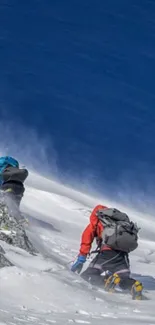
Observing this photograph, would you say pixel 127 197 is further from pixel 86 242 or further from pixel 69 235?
pixel 86 242

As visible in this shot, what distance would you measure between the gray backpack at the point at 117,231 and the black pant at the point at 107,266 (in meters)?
0.09

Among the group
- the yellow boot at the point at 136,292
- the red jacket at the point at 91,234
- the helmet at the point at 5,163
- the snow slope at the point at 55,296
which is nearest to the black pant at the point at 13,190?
the helmet at the point at 5,163

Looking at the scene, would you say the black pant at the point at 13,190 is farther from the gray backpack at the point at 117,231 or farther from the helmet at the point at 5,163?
the gray backpack at the point at 117,231

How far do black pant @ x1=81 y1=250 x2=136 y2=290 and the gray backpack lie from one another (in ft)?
0.29

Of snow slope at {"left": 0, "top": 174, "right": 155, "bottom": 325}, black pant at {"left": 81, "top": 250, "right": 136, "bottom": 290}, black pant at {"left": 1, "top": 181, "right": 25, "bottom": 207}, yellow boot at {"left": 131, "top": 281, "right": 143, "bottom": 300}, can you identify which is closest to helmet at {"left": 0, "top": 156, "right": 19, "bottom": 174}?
black pant at {"left": 1, "top": 181, "right": 25, "bottom": 207}

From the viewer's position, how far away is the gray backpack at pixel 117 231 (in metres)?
8.41

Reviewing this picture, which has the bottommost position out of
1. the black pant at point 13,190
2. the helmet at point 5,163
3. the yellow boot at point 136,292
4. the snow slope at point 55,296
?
the yellow boot at point 136,292

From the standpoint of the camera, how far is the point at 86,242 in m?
8.50

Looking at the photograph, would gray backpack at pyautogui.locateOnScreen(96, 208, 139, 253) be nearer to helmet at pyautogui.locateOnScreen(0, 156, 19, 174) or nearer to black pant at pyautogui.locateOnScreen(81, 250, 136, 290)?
black pant at pyautogui.locateOnScreen(81, 250, 136, 290)

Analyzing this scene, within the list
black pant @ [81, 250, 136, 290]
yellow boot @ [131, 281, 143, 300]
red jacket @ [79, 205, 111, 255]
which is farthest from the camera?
red jacket @ [79, 205, 111, 255]

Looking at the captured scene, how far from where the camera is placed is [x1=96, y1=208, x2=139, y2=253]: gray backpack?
8.41 metres

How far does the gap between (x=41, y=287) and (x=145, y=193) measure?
718 inches

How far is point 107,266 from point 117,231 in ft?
1.33

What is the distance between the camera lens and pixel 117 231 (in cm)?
841
